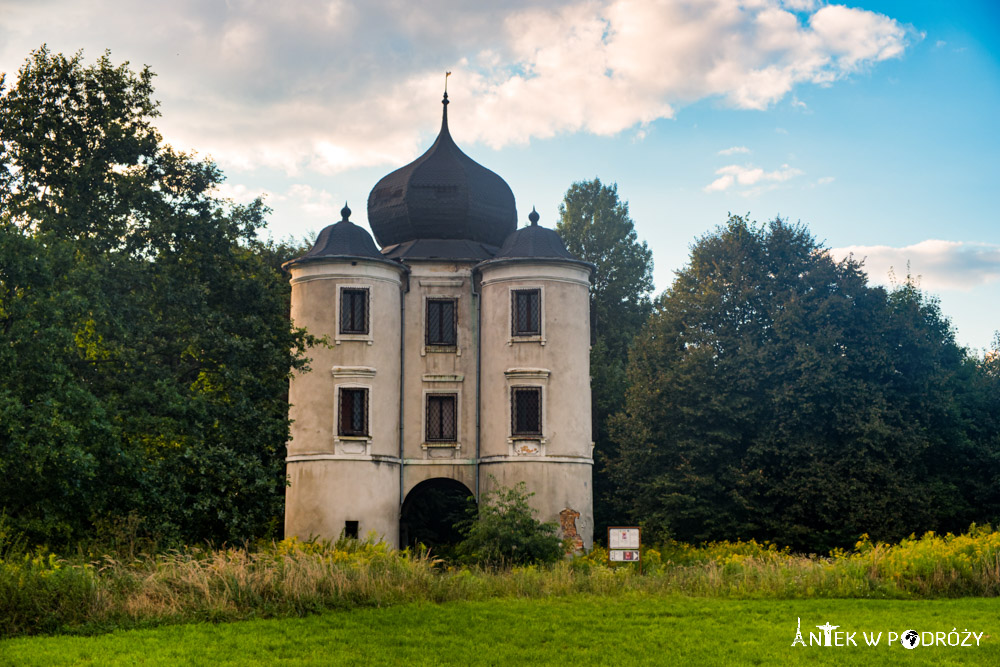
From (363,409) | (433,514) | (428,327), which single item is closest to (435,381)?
(428,327)

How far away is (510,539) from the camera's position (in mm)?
27594

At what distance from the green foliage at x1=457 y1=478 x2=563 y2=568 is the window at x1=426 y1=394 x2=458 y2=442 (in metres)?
4.87

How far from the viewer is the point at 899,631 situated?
15930 mm

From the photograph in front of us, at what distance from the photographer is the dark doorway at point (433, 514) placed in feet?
114

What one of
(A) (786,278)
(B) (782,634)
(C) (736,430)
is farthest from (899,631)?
(A) (786,278)

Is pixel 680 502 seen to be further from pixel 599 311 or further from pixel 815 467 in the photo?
pixel 599 311

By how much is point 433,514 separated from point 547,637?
2121cm

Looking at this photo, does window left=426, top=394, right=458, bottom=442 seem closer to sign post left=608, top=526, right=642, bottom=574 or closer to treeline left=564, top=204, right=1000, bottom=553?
treeline left=564, top=204, right=1000, bottom=553

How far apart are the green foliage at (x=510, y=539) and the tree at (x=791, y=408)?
7725mm

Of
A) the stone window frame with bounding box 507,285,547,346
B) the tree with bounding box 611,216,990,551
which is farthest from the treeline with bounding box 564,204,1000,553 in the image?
the stone window frame with bounding box 507,285,547,346

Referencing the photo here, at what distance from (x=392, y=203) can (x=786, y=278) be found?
551 inches

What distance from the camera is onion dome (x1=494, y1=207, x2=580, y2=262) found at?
33.3m

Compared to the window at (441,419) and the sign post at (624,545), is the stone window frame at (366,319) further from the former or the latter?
the sign post at (624,545)

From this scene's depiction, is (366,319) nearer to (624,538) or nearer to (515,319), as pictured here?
(515,319)
